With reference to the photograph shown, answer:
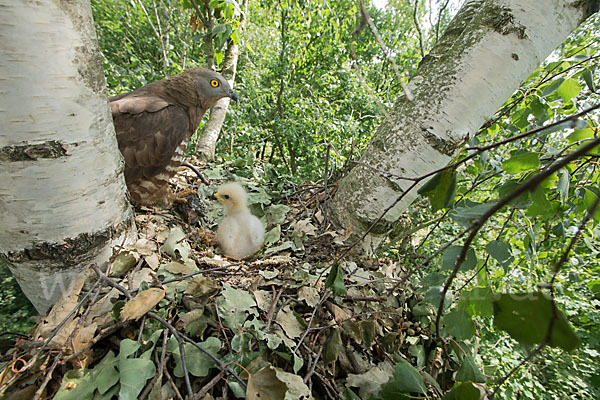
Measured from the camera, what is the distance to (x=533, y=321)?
0.45 metres

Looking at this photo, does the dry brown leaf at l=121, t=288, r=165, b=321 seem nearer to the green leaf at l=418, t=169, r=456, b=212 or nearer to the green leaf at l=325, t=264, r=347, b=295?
the green leaf at l=325, t=264, r=347, b=295

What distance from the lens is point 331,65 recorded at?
855cm

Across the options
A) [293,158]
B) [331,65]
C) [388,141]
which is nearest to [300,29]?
[331,65]

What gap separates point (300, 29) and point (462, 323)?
26.8 ft

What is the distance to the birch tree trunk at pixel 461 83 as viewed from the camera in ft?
4.23

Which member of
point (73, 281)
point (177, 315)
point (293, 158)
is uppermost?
point (177, 315)

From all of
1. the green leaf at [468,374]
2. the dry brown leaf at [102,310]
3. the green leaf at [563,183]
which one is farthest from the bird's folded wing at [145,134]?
the green leaf at [563,183]

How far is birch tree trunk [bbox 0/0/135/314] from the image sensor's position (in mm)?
816

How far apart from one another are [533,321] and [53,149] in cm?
133

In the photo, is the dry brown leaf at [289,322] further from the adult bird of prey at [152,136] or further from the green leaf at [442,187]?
the adult bird of prey at [152,136]

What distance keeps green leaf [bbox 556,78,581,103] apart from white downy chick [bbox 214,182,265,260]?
Result: 72.6 inches

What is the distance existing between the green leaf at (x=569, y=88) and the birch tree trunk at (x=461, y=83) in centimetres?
20

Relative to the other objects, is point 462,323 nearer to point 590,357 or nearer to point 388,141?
point 388,141

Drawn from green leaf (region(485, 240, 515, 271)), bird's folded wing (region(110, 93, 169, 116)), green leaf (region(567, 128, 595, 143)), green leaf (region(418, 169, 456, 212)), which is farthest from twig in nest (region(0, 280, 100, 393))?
green leaf (region(567, 128, 595, 143))
